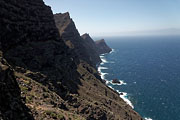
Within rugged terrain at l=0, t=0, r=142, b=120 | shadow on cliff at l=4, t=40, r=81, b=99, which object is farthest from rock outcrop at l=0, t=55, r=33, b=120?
shadow on cliff at l=4, t=40, r=81, b=99

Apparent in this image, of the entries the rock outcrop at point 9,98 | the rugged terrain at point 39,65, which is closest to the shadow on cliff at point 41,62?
the rugged terrain at point 39,65

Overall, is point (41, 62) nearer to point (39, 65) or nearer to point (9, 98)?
point (39, 65)

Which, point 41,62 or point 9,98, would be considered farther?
point 41,62

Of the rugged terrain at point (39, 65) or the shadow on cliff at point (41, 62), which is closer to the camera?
the rugged terrain at point (39, 65)

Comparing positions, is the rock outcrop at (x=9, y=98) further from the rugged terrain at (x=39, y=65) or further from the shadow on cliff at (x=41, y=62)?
the shadow on cliff at (x=41, y=62)

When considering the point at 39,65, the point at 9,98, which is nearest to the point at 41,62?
the point at 39,65

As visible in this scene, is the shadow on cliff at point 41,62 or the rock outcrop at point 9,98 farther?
the shadow on cliff at point 41,62

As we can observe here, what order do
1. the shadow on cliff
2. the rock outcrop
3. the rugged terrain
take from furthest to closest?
the shadow on cliff → the rugged terrain → the rock outcrop

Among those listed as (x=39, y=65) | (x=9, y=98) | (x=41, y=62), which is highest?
(x=41, y=62)

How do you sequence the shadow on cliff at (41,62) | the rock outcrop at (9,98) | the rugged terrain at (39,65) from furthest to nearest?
the shadow on cliff at (41,62)
the rugged terrain at (39,65)
the rock outcrop at (9,98)

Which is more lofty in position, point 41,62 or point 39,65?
point 41,62

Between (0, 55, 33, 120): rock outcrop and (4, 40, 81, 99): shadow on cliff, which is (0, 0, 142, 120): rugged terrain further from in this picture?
(0, 55, 33, 120): rock outcrop

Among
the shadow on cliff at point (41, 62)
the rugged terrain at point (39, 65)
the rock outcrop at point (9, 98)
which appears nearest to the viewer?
the rock outcrop at point (9, 98)

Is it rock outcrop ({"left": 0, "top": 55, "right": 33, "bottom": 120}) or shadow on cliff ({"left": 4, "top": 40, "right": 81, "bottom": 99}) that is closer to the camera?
rock outcrop ({"left": 0, "top": 55, "right": 33, "bottom": 120})
